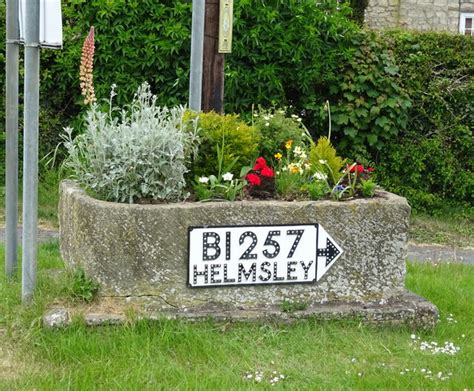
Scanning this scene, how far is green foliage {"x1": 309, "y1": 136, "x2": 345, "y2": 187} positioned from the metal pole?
179cm

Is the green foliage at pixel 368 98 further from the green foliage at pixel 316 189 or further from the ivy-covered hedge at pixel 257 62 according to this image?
the green foliage at pixel 316 189

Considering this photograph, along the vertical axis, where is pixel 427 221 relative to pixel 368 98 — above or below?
below

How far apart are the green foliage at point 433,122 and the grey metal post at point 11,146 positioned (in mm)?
5243

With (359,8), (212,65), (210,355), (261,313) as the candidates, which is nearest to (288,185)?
(261,313)

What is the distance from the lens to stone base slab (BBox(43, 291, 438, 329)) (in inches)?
159

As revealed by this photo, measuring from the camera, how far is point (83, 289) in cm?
418

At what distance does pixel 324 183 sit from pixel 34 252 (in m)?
1.84

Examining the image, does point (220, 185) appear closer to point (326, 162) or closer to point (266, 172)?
point (266, 172)

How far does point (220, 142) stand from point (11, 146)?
1.59m

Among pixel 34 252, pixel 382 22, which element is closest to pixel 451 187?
pixel 34 252

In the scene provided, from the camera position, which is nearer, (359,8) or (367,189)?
(367,189)

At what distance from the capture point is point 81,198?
166 inches

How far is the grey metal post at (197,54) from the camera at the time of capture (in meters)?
5.56

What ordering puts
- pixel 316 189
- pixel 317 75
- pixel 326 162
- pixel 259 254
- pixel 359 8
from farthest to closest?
pixel 359 8
pixel 317 75
pixel 326 162
pixel 316 189
pixel 259 254
